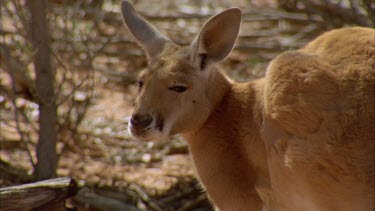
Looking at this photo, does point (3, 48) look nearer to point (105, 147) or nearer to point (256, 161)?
point (105, 147)

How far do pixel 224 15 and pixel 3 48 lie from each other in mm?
1998

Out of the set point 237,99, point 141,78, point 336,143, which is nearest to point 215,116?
point 237,99

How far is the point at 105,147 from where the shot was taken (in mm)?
7395

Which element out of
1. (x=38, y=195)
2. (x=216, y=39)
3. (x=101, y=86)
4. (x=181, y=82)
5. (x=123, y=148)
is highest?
(x=216, y=39)

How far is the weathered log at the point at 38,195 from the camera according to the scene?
516 cm

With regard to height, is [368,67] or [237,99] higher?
[368,67]

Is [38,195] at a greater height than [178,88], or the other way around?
[178,88]

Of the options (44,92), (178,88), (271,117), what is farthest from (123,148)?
(271,117)

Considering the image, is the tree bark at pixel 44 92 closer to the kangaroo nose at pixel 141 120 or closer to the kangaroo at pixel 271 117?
the kangaroo at pixel 271 117

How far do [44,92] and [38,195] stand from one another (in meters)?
1.14

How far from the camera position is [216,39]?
512 cm

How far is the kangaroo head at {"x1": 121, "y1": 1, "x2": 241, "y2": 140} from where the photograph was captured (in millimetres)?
4859

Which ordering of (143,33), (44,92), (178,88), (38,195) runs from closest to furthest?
(178,88)
(38,195)
(143,33)
(44,92)

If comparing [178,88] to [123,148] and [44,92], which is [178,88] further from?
[123,148]
